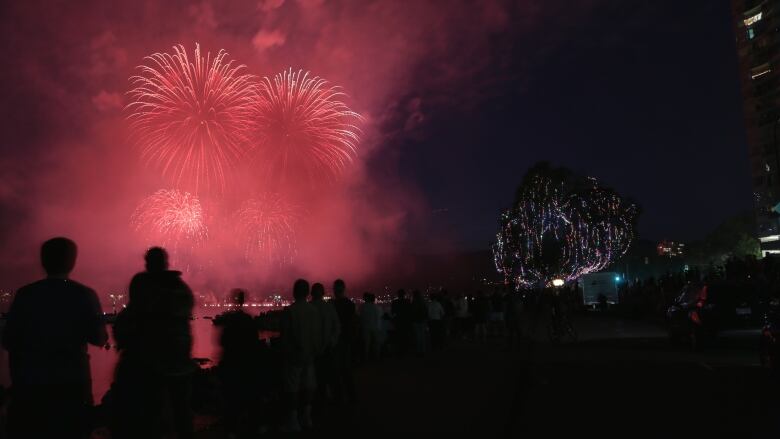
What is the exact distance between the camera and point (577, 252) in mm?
68250

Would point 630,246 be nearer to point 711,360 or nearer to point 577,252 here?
point 577,252

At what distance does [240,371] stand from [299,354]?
77 centimetres

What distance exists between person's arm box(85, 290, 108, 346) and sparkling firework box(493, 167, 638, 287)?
6570 centimetres

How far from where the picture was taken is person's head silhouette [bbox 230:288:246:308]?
330 inches

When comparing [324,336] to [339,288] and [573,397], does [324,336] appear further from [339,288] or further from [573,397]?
[573,397]

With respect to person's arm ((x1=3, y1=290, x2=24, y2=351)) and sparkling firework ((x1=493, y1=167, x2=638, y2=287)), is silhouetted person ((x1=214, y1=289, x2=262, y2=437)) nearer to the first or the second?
person's arm ((x1=3, y1=290, x2=24, y2=351))

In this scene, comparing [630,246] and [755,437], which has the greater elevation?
[630,246]

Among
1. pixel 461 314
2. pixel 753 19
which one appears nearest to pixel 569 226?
pixel 753 19

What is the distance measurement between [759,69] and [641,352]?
7590cm

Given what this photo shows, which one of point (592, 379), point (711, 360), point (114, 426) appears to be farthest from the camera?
point (711, 360)

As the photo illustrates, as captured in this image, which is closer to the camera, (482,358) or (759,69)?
(482,358)

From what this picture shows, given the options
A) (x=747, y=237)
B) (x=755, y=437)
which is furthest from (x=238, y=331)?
(x=747, y=237)

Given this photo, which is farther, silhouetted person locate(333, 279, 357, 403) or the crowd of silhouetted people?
silhouetted person locate(333, 279, 357, 403)

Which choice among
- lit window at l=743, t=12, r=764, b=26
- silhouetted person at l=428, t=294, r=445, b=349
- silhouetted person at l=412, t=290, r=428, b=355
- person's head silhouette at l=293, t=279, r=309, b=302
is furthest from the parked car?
lit window at l=743, t=12, r=764, b=26
